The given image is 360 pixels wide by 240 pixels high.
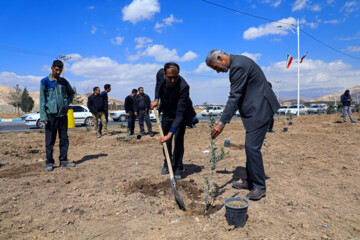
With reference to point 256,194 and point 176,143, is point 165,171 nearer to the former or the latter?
point 176,143

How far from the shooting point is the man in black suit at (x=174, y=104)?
334cm

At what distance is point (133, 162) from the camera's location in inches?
197

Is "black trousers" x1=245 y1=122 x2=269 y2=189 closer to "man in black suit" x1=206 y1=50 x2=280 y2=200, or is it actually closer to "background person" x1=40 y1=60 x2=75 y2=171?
"man in black suit" x1=206 y1=50 x2=280 y2=200

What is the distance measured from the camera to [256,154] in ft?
9.40

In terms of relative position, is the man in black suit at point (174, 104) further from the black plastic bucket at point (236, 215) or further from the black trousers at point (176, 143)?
the black plastic bucket at point (236, 215)

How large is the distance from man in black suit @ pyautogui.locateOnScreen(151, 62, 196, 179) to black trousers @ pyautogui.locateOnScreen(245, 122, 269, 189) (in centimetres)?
106

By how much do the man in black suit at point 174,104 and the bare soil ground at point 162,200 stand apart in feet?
1.81

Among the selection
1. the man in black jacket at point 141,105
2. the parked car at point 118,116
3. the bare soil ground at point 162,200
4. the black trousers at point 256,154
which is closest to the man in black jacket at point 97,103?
the man in black jacket at point 141,105

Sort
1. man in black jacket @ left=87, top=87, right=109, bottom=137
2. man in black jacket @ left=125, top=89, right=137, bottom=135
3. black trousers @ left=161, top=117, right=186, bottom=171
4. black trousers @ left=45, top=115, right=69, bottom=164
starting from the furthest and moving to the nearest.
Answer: man in black jacket @ left=125, top=89, right=137, bottom=135 < man in black jacket @ left=87, top=87, right=109, bottom=137 < black trousers @ left=45, top=115, right=69, bottom=164 < black trousers @ left=161, top=117, right=186, bottom=171

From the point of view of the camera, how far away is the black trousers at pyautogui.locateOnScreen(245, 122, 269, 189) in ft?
9.32

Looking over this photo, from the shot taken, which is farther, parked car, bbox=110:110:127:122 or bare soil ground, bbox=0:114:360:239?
parked car, bbox=110:110:127:122

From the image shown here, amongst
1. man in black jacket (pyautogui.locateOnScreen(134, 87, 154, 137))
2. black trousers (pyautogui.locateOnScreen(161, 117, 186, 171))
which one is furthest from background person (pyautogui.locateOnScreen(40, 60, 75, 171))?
man in black jacket (pyautogui.locateOnScreen(134, 87, 154, 137))

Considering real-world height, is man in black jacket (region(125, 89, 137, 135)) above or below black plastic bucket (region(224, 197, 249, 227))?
above

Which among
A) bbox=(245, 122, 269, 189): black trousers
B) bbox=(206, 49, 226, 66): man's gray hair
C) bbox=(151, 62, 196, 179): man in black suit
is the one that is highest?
bbox=(206, 49, 226, 66): man's gray hair
